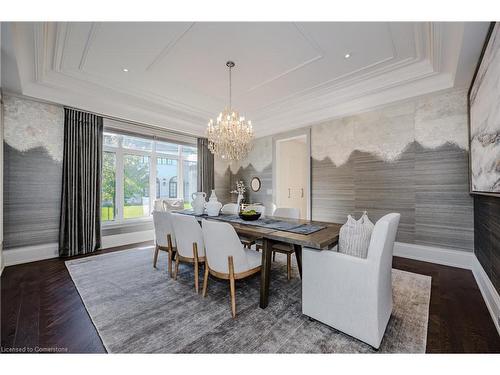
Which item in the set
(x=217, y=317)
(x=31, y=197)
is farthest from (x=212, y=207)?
(x=31, y=197)

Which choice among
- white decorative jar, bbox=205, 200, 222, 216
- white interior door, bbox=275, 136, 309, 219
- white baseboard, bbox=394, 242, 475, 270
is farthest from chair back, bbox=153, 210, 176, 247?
white baseboard, bbox=394, 242, 475, 270

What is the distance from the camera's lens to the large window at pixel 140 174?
4195mm

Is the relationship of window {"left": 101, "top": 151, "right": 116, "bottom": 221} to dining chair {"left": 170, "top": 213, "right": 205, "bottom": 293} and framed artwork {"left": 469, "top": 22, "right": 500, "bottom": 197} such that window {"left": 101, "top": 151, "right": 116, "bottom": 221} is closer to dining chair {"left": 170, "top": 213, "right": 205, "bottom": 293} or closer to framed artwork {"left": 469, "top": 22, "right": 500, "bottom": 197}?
dining chair {"left": 170, "top": 213, "right": 205, "bottom": 293}

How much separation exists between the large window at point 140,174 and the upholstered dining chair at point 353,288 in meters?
4.08

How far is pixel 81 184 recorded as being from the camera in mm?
3641

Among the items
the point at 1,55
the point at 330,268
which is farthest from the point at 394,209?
the point at 1,55

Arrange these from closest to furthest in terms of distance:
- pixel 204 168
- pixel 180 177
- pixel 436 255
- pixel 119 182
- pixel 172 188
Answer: pixel 436 255 < pixel 119 182 < pixel 172 188 < pixel 180 177 < pixel 204 168

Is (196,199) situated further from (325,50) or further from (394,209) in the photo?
(394,209)

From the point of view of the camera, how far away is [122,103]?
12.9 feet

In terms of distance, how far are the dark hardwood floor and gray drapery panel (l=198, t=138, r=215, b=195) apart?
326cm

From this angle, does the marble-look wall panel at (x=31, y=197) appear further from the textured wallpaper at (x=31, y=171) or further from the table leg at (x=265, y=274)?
the table leg at (x=265, y=274)

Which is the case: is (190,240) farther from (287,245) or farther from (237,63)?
(237,63)

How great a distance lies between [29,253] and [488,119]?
599 cm
